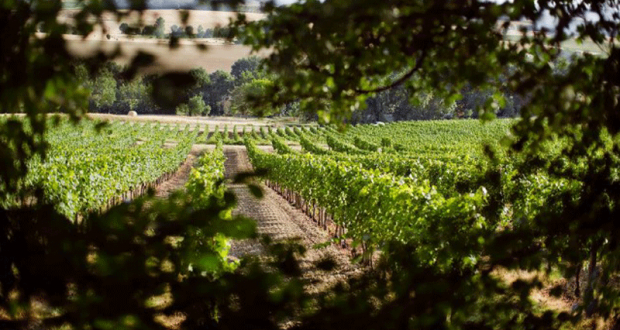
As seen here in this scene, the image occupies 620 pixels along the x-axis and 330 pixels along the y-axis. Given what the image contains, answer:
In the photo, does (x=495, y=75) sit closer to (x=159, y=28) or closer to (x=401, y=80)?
(x=401, y=80)

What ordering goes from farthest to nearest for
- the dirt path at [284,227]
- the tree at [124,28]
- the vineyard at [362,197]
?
the dirt path at [284,227]
the vineyard at [362,197]
the tree at [124,28]

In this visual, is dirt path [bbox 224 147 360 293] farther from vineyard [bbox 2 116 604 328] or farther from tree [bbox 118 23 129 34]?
tree [bbox 118 23 129 34]

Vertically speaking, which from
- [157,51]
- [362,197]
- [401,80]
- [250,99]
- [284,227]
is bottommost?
[284,227]

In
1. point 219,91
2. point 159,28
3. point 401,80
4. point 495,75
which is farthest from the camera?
point 219,91

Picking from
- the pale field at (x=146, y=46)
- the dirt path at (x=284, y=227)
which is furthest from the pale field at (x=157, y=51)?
the dirt path at (x=284, y=227)

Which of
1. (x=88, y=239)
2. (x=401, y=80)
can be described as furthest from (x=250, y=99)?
(x=88, y=239)

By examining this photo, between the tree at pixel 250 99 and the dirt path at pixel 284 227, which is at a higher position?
the tree at pixel 250 99

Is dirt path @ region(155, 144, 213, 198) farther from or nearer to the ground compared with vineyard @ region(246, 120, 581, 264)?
nearer to the ground

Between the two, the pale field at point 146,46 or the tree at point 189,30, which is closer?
the pale field at point 146,46

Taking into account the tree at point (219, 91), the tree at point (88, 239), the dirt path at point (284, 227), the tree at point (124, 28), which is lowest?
the tree at point (219, 91)

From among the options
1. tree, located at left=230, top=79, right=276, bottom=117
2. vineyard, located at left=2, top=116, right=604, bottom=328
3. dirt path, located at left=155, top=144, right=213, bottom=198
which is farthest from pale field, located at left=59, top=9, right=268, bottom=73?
dirt path, located at left=155, top=144, right=213, bottom=198

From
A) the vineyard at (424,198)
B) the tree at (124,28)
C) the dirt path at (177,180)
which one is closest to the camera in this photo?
the tree at (124,28)

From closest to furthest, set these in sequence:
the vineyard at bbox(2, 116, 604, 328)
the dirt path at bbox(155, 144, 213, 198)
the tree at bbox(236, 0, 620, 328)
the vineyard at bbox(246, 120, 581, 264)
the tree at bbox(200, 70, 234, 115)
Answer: the tree at bbox(236, 0, 620, 328) < the vineyard at bbox(2, 116, 604, 328) < the vineyard at bbox(246, 120, 581, 264) < the dirt path at bbox(155, 144, 213, 198) < the tree at bbox(200, 70, 234, 115)

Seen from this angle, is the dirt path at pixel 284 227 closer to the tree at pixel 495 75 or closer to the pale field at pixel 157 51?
the tree at pixel 495 75
